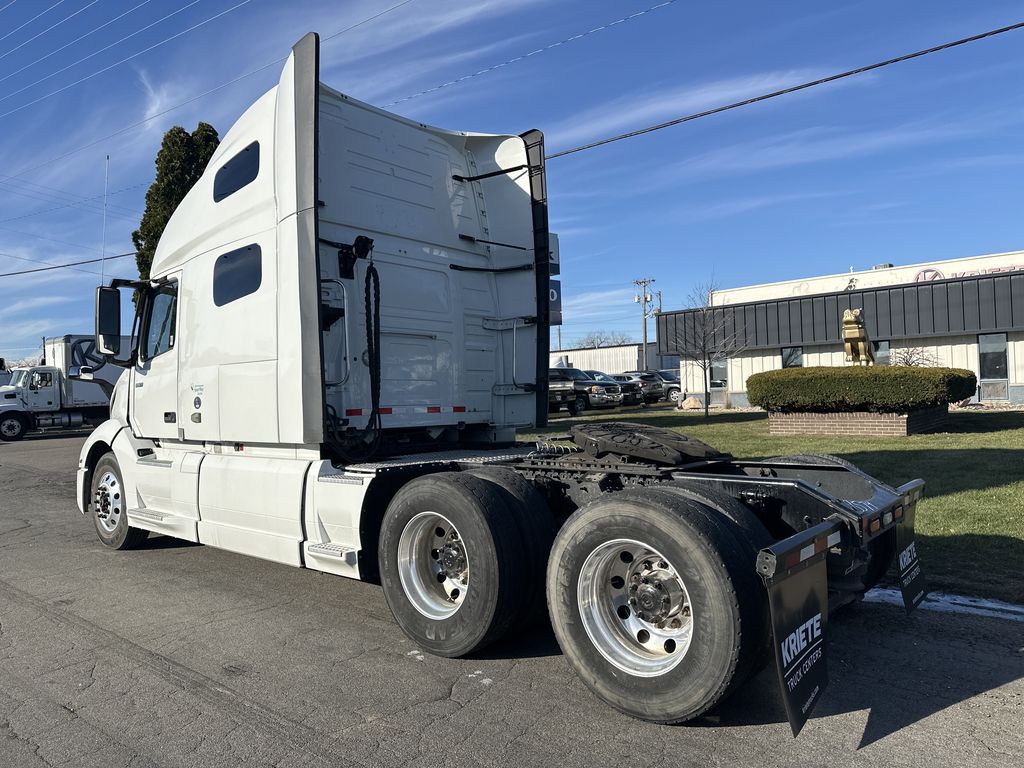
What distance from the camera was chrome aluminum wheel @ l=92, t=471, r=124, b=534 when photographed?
7.86 m

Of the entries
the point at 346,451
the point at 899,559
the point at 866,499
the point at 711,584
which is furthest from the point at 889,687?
the point at 346,451

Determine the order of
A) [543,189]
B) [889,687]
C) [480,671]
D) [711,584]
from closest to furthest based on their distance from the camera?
[711,584], [889,687], [480,671], [543,189]

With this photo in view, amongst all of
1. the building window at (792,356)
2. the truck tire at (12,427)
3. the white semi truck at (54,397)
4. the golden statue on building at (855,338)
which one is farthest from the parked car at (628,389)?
the truck tire at (12,427)

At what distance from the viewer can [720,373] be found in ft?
95.2

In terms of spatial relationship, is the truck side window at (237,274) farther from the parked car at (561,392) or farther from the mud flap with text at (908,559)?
the parked car at (561,392)

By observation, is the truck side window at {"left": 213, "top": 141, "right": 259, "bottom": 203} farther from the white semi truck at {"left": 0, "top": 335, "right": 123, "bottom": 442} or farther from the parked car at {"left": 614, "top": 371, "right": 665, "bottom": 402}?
the parked car at {"left": 614, "top": 371, "right": 665, "bottom": 402}

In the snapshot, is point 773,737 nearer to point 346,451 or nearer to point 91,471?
point 346,451

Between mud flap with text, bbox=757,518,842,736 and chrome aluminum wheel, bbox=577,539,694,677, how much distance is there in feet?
1.60

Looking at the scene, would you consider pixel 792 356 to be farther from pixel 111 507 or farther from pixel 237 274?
pixel 237 274

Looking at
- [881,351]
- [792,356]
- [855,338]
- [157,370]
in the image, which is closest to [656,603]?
[157,370]

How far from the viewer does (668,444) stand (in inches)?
183

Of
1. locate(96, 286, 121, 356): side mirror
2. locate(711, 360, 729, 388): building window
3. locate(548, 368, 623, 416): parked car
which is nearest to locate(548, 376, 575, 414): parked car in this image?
locate(548, 368, 623, 416): parked car

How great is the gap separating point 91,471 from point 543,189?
5.66 metres

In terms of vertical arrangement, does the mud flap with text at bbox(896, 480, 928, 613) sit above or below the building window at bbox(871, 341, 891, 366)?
below
